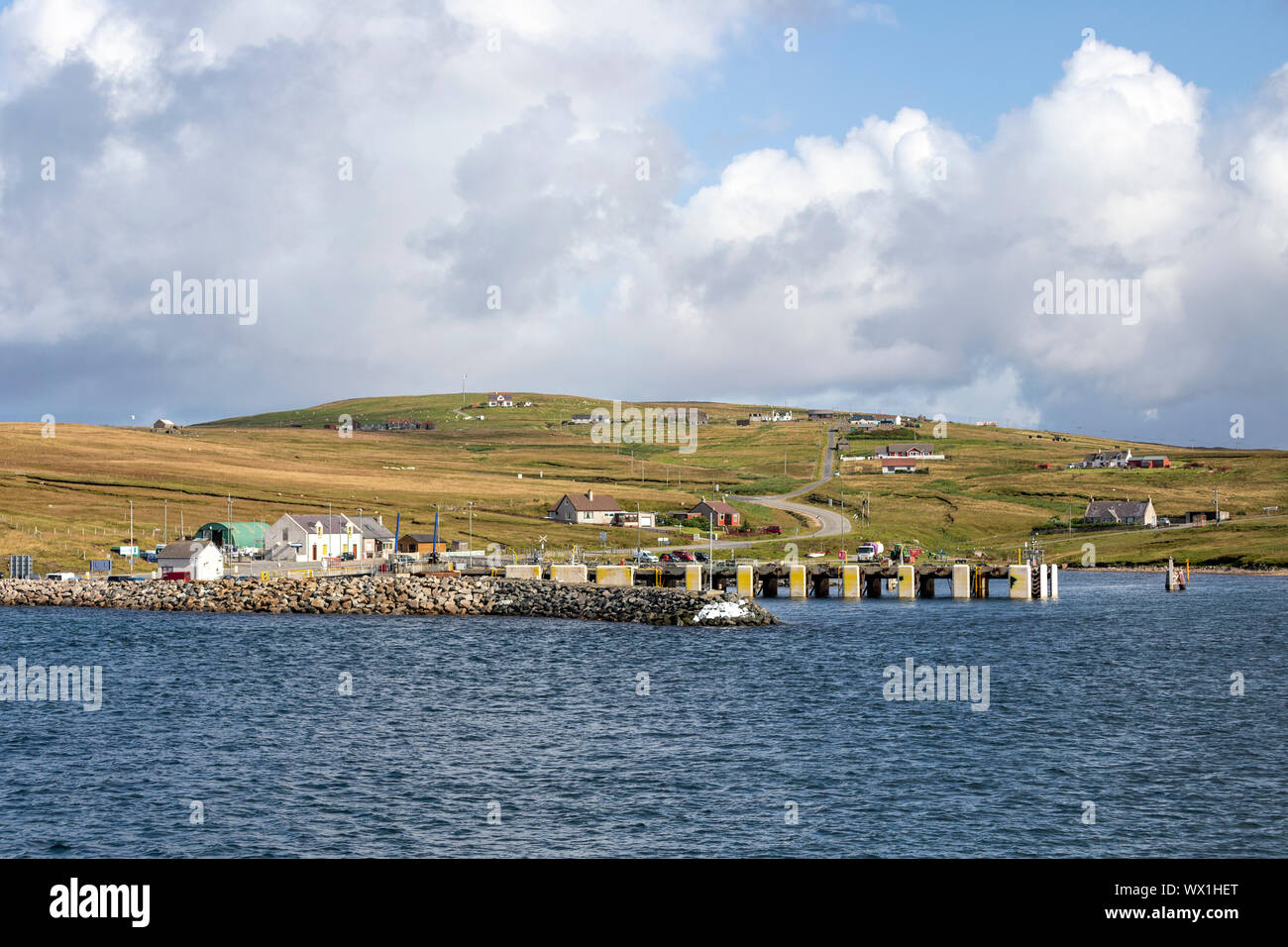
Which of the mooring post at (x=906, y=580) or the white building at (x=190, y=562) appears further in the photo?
the mooring post at (x=906, y=580)

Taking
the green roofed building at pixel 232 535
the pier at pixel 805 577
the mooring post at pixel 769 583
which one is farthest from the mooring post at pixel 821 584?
the green roofed building at pixel 232 535

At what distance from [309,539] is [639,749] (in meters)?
112

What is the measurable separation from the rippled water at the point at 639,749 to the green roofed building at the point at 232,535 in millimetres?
66904

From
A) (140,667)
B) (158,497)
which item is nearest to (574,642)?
(140,667)

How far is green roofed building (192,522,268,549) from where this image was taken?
6137 inches

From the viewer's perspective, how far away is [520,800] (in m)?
39.5

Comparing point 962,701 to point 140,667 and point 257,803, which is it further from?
point 140,667

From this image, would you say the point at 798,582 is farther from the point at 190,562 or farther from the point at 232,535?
the point at 232,535

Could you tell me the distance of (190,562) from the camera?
5039 inches

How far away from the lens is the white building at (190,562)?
128 m

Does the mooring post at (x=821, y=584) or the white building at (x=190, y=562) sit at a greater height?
the white building at (x=190, y=562)

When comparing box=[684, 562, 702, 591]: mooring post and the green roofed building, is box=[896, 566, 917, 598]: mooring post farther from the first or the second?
the green roofed building

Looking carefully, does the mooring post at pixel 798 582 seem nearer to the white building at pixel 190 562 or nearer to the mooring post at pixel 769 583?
the mooring post at pixel 769 583
